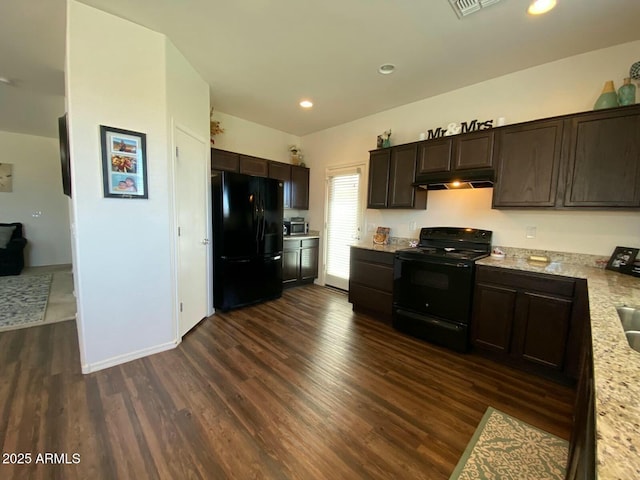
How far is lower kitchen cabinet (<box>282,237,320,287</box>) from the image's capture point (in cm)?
445

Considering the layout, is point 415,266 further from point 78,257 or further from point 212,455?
point 78,257

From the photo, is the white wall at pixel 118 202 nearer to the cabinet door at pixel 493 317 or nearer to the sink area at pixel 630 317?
the cabinet door at pixel 493 317

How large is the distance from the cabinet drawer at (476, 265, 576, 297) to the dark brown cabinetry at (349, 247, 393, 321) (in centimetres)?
99

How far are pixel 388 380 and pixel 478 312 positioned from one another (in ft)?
3.56

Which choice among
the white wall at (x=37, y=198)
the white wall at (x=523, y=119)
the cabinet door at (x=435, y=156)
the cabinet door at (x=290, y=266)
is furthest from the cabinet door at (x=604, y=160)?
the white wall at (x=37, y=198)

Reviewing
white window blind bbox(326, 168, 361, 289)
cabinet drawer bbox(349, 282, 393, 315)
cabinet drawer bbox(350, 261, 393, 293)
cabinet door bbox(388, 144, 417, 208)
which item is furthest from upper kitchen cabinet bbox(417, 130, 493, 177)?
cabinet drawer bbox(349, 282, 393, 315)

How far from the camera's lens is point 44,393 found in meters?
1.91

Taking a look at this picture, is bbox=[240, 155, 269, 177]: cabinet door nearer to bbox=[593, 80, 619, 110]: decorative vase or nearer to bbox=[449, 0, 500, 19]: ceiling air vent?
bbox=[449, 0, 500, 19]: ceiling air vent

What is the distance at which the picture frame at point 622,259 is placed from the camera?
2112mm

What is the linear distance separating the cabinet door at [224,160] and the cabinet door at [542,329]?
3.75 metres

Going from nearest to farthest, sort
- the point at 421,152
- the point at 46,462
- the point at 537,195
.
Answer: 1. the point at 46,462
2. the point at 537,195
3. the point at 421,152

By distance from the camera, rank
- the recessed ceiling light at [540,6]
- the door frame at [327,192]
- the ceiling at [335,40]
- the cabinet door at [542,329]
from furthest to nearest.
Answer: the door frame at [327,192], the cabinet door at [542,329], the ceiling at [335,40], the recessed ceiling light at [540,6]

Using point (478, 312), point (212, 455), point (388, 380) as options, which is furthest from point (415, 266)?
point (212, 455)

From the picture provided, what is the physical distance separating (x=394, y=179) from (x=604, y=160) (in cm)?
185
